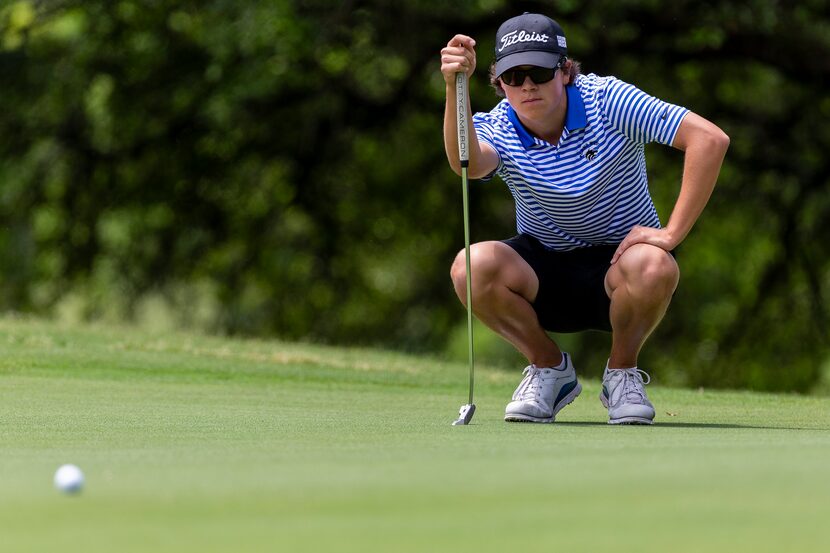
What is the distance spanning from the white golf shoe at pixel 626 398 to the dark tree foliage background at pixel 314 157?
25.8 feet

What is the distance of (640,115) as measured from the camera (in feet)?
18.3

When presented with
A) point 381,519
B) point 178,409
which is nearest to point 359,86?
point 178,409

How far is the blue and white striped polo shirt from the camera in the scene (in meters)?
5.64

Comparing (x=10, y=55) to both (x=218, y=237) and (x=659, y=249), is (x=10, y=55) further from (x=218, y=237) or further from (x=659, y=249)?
(x=659, y=249)

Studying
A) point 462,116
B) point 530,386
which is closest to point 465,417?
point 530,386

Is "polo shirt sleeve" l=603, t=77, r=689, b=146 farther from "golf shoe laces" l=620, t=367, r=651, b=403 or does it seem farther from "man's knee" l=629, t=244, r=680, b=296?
"golf shoe laces" l=620, t=367, r=651, b=403

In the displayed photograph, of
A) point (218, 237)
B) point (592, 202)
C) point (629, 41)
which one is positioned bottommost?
point (218, 237)

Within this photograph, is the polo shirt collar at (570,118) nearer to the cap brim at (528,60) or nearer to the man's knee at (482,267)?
the cap brim at (528,60)

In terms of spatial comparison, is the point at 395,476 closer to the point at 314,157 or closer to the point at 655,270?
the point at 655,270

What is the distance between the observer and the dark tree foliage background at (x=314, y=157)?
46.8 ft

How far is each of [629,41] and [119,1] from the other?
5.09 m

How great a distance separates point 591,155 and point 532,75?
39 centimetres

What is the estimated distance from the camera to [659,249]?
5.60 meters

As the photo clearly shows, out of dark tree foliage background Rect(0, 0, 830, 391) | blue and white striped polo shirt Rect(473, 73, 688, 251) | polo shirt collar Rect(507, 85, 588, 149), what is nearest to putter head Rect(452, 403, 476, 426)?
blue and white striped polo shirt Rect(473, 73, 688, 251)
